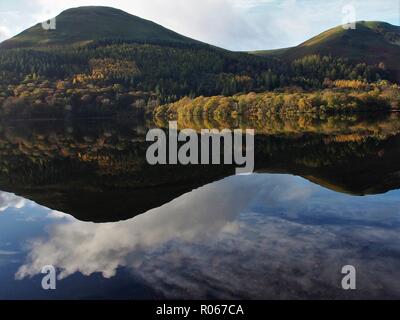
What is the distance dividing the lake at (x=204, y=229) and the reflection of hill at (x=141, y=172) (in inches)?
6.3

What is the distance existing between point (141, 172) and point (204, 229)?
19255 millimetres

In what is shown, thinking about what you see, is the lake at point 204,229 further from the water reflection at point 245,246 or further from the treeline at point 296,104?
the treeline at point 296,104

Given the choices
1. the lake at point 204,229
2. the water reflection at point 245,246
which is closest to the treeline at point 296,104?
the lake at point 204,229

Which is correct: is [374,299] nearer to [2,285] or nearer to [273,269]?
[273,269]

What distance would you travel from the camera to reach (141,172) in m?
42.1

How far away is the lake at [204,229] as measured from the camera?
1656 centimetres

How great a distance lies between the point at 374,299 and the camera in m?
14.8

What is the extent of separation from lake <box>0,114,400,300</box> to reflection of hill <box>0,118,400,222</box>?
0.16 meters

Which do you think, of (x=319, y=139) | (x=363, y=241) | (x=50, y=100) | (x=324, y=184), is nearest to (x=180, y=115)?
(x=50, y=100)

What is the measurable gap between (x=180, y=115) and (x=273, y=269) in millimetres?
163229

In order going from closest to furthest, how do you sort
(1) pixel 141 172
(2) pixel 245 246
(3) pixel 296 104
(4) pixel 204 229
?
(2) pixel 245 246
(4) pixel 204 229
(1) pixel 141 172
(3) pixel 296 104

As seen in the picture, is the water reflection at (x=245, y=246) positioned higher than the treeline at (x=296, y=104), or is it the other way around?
the treeline at (x=296, y=104)

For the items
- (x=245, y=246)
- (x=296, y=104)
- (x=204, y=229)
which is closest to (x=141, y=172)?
(x=204, y=229)

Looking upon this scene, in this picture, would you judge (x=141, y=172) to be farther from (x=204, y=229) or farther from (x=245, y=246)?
(x=245, y=246)
